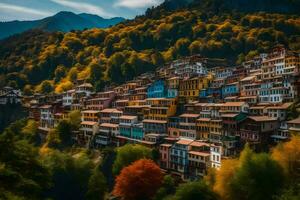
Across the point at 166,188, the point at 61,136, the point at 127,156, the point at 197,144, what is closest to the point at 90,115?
the point at 61,136

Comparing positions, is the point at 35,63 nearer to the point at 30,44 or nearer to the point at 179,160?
the point at 30,44

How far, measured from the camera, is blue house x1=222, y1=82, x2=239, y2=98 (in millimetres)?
75375

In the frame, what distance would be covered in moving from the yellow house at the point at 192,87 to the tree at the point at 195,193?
3166cm

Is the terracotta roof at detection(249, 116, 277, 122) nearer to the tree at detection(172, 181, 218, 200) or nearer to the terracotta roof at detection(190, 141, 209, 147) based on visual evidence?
the terracotta roof at detection(190, 141, 209, 147)

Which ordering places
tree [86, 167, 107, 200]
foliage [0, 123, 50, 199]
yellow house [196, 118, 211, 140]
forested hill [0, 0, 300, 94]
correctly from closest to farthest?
foliage [0, 123, 50, 199] → tree [86, 167, 107, 200] → yellow house [196, 118, 211, 140] → forested hill [0, 0, 300, 94]

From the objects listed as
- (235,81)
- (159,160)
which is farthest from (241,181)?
(235,81)

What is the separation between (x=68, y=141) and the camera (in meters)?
87.2

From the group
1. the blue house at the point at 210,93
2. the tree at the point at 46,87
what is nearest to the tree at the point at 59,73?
the tree at the point at 46,87

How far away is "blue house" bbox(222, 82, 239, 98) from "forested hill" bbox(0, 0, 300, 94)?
30.7 meters

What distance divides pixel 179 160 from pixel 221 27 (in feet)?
250

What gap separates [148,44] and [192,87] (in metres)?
63.1

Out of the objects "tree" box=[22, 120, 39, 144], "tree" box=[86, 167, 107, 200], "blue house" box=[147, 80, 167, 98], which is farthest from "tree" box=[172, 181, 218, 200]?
"tree" box=[22, 120, 39, 144]

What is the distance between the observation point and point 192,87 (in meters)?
81.9

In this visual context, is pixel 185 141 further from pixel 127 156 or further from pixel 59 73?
pixel 59 73
